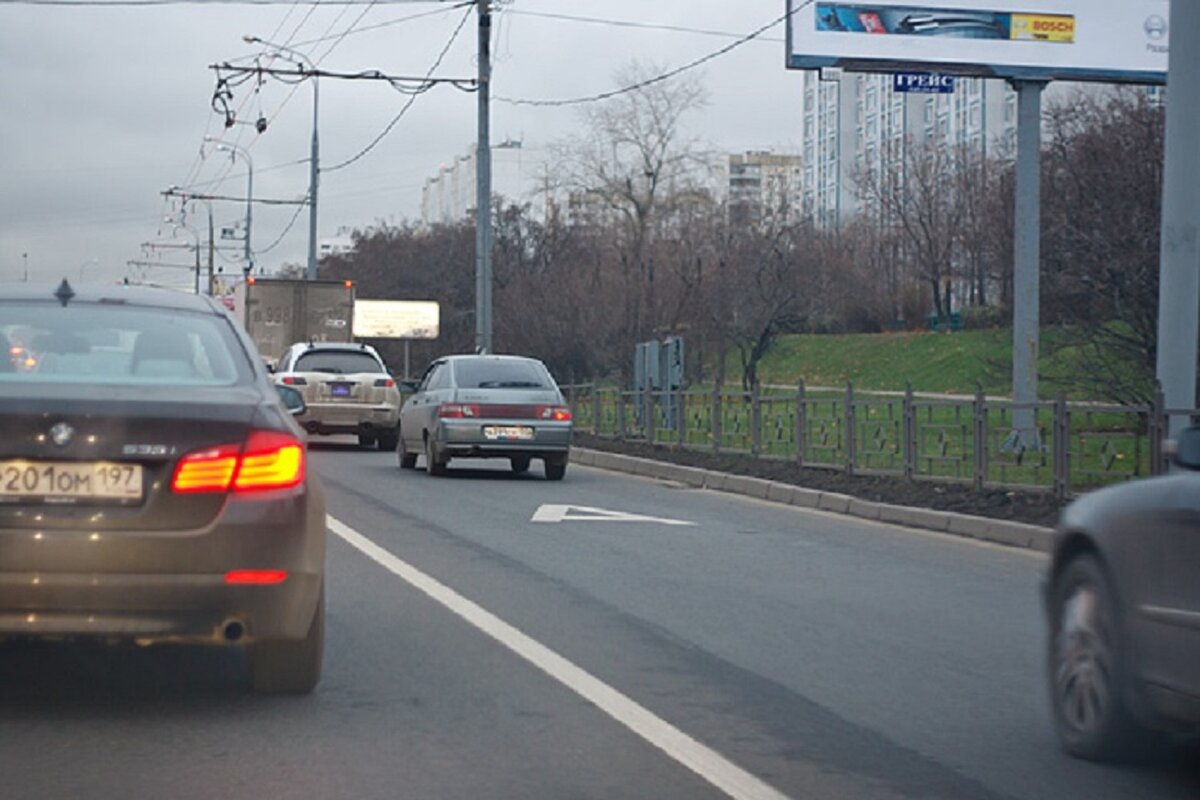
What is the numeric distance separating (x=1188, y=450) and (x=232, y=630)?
3.24 metres

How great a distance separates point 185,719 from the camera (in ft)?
21.5

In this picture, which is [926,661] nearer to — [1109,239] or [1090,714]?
[1090,714]

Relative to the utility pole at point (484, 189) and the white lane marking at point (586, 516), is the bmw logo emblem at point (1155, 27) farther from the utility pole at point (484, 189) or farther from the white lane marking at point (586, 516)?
the white lane marking at point (586, 516)

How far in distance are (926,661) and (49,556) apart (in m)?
4.21

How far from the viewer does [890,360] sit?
2179 inches

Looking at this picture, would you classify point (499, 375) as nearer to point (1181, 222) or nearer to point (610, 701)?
point (1181, 222)

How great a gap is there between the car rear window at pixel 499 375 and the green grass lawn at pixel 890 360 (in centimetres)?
2129

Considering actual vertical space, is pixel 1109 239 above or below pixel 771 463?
above

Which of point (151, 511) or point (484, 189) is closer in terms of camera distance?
point (151, 511)

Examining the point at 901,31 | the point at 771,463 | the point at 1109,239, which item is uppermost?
the point at 901,31

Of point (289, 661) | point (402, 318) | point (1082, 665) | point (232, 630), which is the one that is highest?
point (402, 318)

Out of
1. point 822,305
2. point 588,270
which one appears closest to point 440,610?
point 588,270

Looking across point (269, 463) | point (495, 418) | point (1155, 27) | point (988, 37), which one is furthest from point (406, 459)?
point (269, 463)

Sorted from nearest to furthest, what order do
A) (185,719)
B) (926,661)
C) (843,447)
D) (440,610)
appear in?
(185,719) → (926,661) → (440,610) → (843,447)
